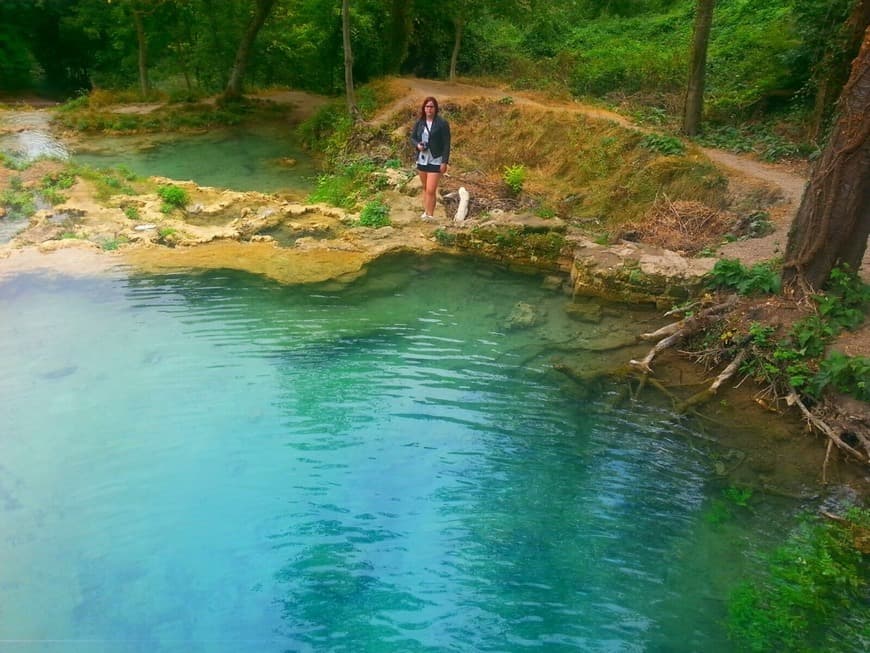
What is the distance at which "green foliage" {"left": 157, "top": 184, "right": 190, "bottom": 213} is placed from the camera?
12.3m

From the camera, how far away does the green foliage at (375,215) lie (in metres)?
11.8

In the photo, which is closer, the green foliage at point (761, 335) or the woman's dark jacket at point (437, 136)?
the green foliage at point (761, 335)

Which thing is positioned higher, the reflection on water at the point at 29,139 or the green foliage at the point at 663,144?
the green foliage at the point at 663,144

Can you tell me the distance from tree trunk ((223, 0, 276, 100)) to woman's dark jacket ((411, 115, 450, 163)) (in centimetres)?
1114

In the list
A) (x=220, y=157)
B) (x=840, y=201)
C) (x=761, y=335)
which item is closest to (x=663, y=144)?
(x=840, y=201)

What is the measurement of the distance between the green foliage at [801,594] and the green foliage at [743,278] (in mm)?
3446

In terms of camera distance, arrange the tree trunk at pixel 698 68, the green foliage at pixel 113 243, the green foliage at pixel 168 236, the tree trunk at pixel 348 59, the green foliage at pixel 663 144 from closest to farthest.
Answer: the green foliage at pixel 113 243 → the green foliage at pixel 168 236 → the green foliage at pixel 663 144 → the tree trunk at pixel 698 68 → the tree trunk at pixel 348 59

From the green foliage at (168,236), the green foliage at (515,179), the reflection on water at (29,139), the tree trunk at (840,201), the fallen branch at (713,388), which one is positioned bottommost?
the fallen branch at (713,388)

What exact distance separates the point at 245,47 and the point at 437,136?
1206 cm

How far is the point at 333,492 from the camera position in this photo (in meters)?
6.29

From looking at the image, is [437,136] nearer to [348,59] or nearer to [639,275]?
[639,275]

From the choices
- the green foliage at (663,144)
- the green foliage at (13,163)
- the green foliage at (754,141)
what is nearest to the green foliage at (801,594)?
the green foliage at (663,144)

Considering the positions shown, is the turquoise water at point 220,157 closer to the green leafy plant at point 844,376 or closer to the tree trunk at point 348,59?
the tree trunk at point 348,59

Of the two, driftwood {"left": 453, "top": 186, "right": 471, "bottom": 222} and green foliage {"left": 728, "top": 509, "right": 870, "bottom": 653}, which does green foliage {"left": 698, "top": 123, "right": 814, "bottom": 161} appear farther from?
green foliage {"left": 728, "top": 509, "right": 870, "bottom": 653}
